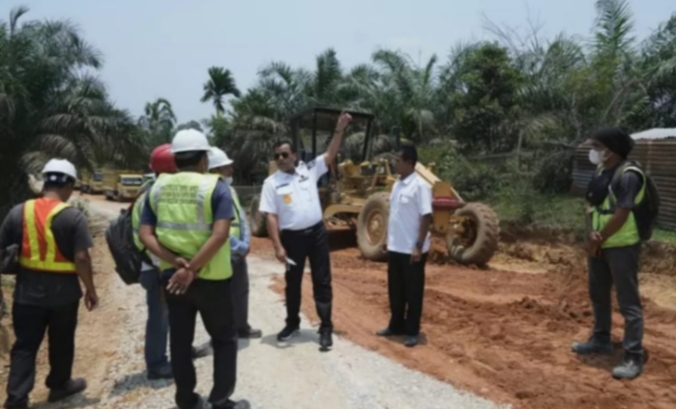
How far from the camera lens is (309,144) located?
39.0 ft

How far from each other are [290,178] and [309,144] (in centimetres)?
655

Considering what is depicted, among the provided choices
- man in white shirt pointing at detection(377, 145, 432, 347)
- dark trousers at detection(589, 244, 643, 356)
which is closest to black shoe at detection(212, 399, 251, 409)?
man in white shirt pointing at detection(377, 145, 432, 347)

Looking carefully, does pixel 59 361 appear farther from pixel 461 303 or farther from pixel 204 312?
pixel 461 303

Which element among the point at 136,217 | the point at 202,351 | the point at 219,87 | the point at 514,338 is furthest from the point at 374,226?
the point at 219,87

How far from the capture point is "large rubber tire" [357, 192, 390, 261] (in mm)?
10766

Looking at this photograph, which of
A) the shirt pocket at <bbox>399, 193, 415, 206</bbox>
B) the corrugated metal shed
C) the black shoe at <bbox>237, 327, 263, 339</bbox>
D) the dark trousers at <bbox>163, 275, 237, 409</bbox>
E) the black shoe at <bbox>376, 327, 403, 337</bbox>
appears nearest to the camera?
the dark trousers at <bbox>163, 275, 237, 409</bbox>

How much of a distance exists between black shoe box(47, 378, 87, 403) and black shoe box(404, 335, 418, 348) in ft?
8.43

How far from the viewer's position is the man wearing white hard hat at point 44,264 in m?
4.46

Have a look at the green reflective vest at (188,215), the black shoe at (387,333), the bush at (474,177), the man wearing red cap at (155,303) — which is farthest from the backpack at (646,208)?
the bush at (474,177)

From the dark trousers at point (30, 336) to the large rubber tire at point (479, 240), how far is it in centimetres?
695

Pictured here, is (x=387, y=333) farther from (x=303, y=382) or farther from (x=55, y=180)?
(x=55, y=180)

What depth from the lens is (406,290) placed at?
559 centimetres

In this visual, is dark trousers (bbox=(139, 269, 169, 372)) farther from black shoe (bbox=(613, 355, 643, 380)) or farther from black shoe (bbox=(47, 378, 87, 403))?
black shoe (bbox=(613, 355, 643, 380))

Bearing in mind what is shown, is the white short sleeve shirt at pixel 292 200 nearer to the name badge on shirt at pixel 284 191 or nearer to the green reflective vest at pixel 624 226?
the name badge on shirt at pixel 284 191
